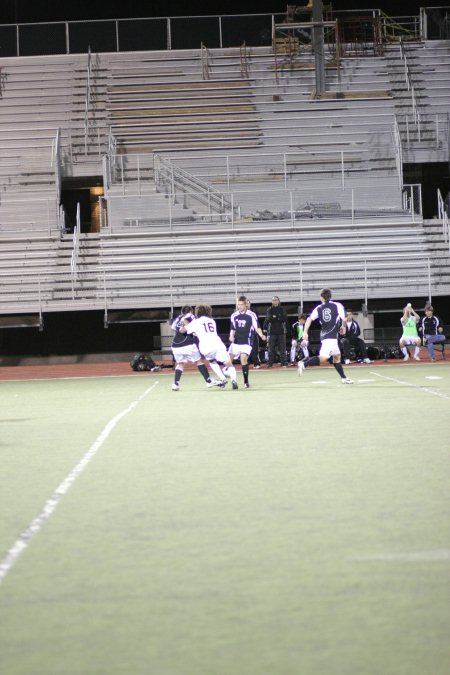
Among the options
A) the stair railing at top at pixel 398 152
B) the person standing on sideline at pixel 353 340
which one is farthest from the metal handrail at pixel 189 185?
the person standing on sideline at pixel 353 340

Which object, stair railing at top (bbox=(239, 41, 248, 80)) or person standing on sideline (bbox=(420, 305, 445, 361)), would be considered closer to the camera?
person standing on sideline (bbox=(420, 305, 445, 361))

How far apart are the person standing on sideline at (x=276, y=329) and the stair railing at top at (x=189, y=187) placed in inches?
331

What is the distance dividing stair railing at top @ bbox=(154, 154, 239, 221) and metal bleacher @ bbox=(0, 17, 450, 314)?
77 mm

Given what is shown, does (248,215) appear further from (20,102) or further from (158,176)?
(20,102)

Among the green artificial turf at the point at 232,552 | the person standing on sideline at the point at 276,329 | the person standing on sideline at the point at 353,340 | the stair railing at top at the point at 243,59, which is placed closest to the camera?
the green artificial turf at the point at 232,552

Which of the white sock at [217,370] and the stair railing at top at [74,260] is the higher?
the stair railing at top at [74,260]

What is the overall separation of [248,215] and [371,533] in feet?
103

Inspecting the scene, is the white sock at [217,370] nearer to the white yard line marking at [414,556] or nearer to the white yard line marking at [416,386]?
the white yard line marking at [416,386]

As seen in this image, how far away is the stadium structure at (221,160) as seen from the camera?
1339 inches

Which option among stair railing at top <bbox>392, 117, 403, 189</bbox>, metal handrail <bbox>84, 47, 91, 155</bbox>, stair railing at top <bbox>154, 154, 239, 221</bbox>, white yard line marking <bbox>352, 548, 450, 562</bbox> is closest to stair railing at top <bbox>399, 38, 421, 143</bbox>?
stair railing at top <bbox>392, 117, 403, 189</bbox>

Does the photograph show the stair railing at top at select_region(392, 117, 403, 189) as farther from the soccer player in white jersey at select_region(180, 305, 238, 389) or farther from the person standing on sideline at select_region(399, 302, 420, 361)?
the soccer player in white jersey at select_region(180, 305, 238, 389)

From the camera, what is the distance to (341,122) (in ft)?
135

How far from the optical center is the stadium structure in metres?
34.0

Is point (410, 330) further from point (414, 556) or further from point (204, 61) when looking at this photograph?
point (414, 556)
